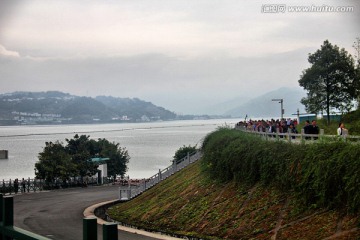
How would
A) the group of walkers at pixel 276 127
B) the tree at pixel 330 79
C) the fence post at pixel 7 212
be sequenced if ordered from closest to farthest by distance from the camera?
the fence post at pixel 7 212, the group of walkers at pixel 276 127, the tree at pixel 330 79

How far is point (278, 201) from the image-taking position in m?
22.9

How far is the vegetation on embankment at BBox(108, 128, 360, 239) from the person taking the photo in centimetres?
1936

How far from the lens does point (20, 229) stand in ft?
16.3

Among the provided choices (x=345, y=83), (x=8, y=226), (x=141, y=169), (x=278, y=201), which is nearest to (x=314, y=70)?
(x=345, y=83)

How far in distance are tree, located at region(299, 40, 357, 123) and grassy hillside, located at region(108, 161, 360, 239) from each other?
23514mm

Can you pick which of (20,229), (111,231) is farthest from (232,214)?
(111,231)

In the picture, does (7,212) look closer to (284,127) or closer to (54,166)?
(284,127)

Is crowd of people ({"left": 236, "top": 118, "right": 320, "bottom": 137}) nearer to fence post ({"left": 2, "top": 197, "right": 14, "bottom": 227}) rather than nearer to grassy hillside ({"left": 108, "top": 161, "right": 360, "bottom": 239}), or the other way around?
grassy hillside ({"left": 108, "top": 161, "right": 360, "bottom": 239})

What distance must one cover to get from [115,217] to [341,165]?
17.6 meters

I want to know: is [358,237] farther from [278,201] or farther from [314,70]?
[314,70]

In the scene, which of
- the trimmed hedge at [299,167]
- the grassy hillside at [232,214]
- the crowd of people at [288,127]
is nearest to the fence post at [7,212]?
the grassy hillside at [232,214]

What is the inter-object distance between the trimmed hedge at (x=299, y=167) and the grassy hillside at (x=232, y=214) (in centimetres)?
43

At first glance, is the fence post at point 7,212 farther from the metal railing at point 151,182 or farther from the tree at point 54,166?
the tree at point 54,166

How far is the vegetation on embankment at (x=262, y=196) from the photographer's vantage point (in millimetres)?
19359
